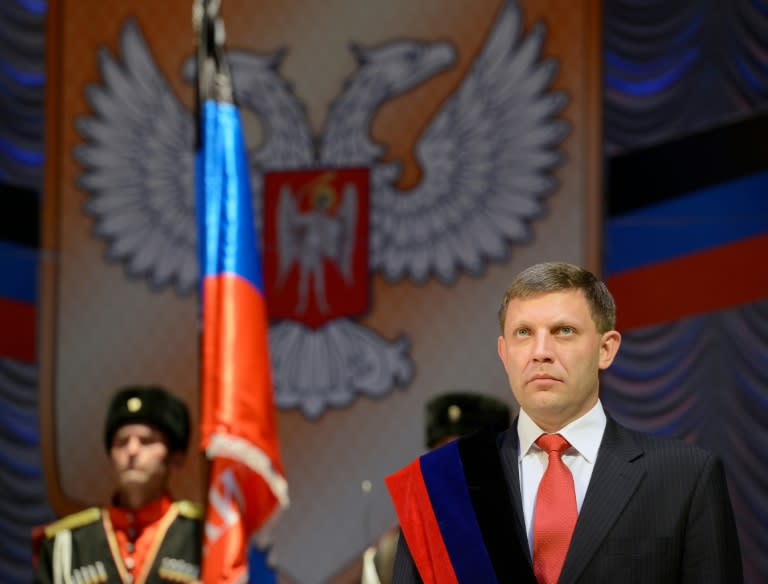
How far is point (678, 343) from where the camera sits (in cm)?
421

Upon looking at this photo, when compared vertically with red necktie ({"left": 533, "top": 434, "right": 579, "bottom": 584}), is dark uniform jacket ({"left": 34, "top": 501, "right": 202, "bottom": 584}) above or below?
below

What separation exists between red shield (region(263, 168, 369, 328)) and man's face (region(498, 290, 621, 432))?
288cm

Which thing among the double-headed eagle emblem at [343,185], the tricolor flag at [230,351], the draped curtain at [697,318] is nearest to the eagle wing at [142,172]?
the double-headed eagle emblem at [343,185]

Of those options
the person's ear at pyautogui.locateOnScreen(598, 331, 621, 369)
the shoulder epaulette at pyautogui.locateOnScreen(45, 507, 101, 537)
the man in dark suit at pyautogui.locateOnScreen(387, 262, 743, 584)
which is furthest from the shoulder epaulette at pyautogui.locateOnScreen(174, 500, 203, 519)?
the person's ear at pyautogui.locateOnScreen(598, 331, 621, 369)

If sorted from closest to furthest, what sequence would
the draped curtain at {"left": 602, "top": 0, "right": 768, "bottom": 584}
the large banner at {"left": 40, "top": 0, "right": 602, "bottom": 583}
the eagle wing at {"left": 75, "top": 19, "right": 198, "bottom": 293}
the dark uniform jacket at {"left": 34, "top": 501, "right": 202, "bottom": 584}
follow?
1. the dark uniform jacket at {"left": 34, "top": 501, "right": 202, "bottom": 584}
2. the draped curtain at {"left": 602, "top": 0, "right": 768, "bottom": 584}
3. the large banner at {"left": 40, "top": 0, "right": 602, "bottom": 583}
4. the eagle wing at {"left": 75, "top": 19, "right": 198, "bottom": 293}

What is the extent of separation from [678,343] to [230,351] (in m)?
1.73

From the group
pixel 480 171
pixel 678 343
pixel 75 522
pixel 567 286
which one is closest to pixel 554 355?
pixel 567 286

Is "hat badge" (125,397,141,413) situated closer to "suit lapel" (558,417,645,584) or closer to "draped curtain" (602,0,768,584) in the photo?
"draped curtain" (602,0,768,584)

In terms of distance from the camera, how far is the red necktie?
1.64 meters

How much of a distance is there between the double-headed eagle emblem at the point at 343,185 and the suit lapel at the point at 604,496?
2.79 meters

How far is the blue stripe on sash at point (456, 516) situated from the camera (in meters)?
1.67

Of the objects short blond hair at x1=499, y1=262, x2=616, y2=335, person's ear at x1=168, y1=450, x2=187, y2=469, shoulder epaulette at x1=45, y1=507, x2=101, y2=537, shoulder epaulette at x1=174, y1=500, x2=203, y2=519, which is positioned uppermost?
short blond hair at x1=499, y1=262, x2=616, y2=335

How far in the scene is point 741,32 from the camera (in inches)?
169

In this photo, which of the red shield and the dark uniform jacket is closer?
the dark uniform jacket
